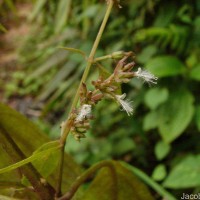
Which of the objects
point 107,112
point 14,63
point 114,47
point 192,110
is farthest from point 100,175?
point 14,63

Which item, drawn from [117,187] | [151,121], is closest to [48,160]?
[117,187]

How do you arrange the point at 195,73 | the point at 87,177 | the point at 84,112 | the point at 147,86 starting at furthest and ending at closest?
the point at 147,86 → the point at 195,73 → the point at 87,177 → the point at 84,112

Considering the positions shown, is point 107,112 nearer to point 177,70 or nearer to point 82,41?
point 82,41

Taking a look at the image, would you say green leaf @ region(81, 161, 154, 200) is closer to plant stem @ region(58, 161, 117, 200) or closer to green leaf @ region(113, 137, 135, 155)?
plant stem @ region(58, 161, 117, 200)

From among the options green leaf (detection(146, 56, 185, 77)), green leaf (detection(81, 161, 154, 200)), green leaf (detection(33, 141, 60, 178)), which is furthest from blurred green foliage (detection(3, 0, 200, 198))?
green leaf (detection(33, 141, 60, 178))

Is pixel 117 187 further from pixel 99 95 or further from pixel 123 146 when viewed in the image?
pixel 123 146
